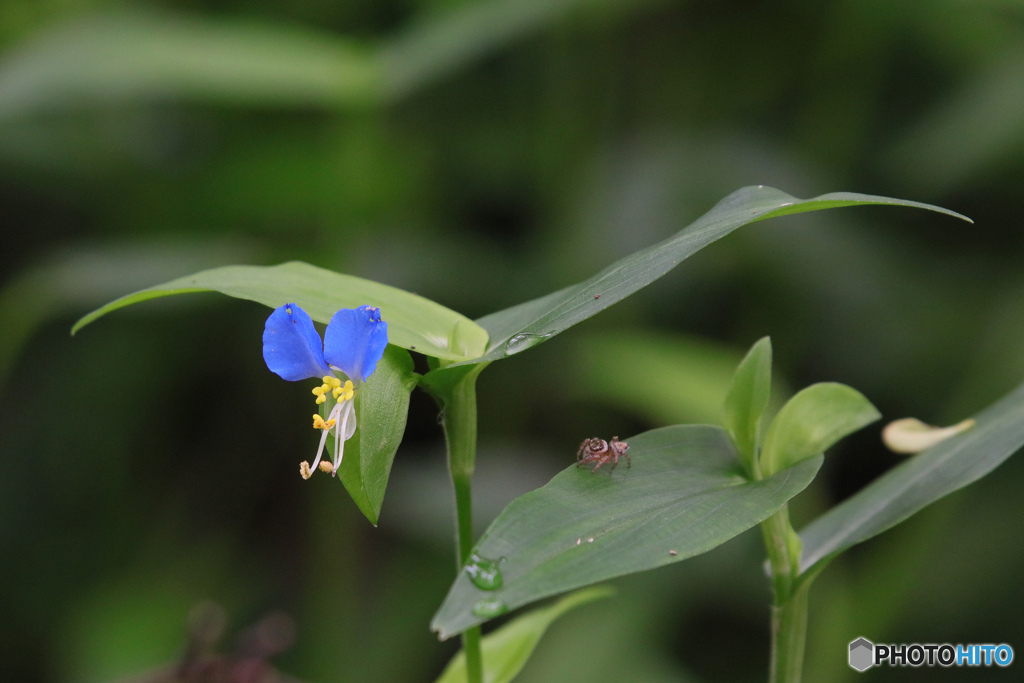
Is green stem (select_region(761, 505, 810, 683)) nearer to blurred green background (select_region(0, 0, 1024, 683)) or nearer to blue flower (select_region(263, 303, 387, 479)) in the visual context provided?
blue flower (select_region(263, 303, 387, 479))

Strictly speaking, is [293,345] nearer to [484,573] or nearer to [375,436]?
[375,436]

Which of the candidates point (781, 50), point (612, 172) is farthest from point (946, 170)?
point (612, 172)

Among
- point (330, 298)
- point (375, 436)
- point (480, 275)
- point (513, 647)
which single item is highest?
point (480, 275)

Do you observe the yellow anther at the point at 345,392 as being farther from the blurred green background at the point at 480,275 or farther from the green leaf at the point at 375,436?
the blurred green background at the point at 480,275

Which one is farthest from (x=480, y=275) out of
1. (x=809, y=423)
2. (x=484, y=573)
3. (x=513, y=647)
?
(x=484, y=573)


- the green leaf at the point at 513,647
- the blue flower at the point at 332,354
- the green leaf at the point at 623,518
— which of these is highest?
the blue flower at the point at 332,354

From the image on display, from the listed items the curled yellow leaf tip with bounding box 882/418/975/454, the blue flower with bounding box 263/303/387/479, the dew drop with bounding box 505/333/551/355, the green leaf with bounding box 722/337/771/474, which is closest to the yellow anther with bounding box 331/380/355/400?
the blue flower with bounding box 263/303/387/479

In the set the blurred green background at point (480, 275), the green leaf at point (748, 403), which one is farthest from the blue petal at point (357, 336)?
the blurred green background at point (480, 275)
